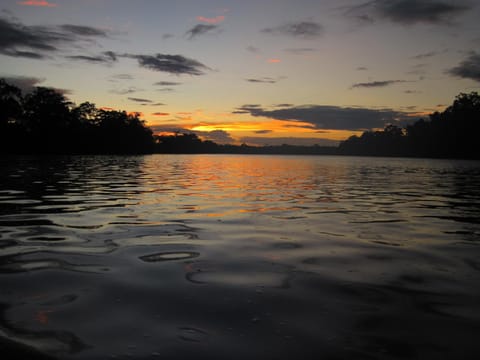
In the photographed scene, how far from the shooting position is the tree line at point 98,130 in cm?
8169

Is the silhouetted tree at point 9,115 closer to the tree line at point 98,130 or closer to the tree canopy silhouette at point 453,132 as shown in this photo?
the tree line at point 98,130

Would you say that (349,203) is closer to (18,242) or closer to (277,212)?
(277,212)

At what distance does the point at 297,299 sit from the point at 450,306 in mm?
1593

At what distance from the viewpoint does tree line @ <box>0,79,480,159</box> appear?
268ft

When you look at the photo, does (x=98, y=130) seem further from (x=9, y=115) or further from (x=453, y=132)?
(x=453, y=132)

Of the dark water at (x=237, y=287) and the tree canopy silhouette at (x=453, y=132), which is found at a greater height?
the tree canopy silhouette at (x=453, y=132)

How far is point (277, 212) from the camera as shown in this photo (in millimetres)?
10414

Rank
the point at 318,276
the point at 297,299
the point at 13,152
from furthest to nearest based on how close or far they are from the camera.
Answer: the point at 13,152
the point at 318,276
the point at 297,299

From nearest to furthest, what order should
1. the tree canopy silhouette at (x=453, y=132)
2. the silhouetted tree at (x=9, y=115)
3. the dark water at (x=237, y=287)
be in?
1. the dark water at (x=237, y=287)
2. the silhouetted tree at (x=9, y=115)
3. the tree canopy silhouette at (x=453, y=132)

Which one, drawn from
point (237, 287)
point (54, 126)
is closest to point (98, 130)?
point (54, 126)

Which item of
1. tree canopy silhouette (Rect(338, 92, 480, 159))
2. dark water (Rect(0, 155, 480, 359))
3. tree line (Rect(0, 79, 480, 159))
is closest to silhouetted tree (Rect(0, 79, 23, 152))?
tree line (Rect(0, 79, 480, 159))

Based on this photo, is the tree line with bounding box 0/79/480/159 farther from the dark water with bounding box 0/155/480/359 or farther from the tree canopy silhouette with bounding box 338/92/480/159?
the dark water with bounding box 0/155/480/359

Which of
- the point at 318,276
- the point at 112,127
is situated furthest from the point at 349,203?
the point at 112,127

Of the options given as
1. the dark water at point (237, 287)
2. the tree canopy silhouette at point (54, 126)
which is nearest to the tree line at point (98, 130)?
the tree canopy silhouette at point (54, 126)
